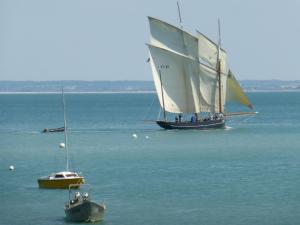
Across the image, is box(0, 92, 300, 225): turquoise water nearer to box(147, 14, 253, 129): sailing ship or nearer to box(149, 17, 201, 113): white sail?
box(147, 14, 253, 129): sailing ship

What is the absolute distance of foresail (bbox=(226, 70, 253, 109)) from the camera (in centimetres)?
12050

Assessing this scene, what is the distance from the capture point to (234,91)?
→ 121250mm

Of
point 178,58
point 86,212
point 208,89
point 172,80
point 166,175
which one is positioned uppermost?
point 178,58

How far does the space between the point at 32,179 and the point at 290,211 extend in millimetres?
20499

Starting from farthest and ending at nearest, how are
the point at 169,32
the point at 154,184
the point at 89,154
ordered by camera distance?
the point at 169,32 → the point at 89,154 → the point at 154,184

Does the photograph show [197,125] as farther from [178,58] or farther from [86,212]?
[86,212]

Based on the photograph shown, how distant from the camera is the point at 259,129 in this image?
131 meters

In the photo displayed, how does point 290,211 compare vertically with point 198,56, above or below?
below

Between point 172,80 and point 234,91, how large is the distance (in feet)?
21.3

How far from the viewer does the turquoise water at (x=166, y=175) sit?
58.7m

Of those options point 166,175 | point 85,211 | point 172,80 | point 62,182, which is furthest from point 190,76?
point 85,211

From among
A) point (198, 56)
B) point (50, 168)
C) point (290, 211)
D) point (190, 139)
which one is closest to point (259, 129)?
point (198, 56)

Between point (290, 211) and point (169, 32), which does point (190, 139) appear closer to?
point (169, 32)

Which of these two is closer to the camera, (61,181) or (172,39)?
(61,181)
